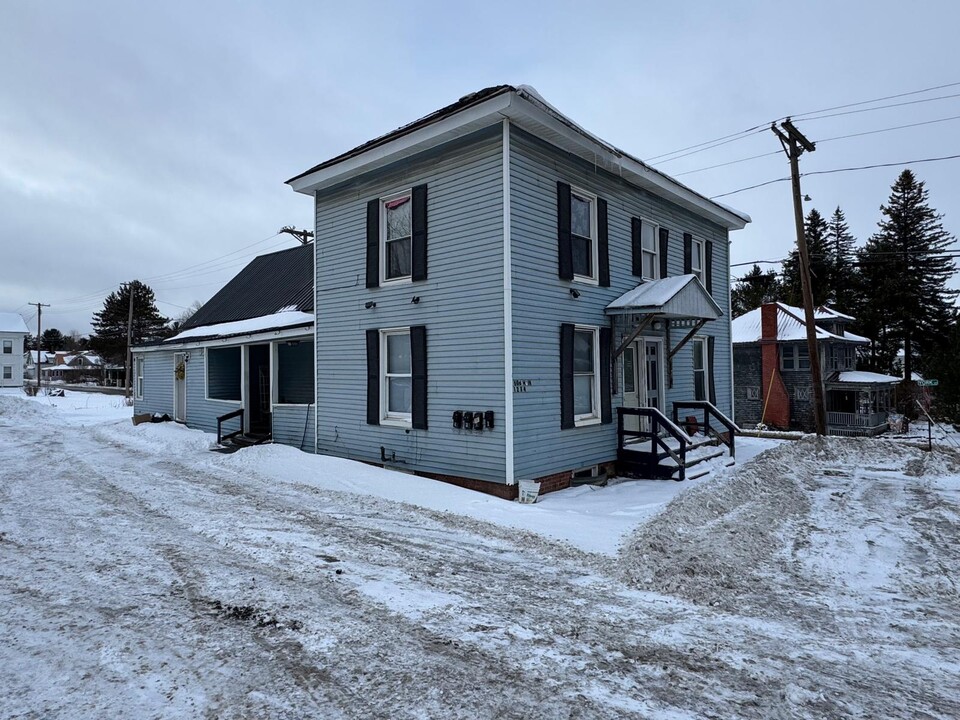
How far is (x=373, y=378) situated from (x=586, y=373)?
170 inches

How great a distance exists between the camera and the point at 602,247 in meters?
11.2

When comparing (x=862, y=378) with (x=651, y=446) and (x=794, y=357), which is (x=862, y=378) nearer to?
(x=794, y=357)

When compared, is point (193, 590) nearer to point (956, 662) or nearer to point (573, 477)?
point (956, 662)

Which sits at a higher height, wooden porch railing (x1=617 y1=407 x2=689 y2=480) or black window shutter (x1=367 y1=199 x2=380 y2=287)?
black window shutter (x1=367 y1=199 x2=380 y2=287)

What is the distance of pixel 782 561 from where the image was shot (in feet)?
19.9

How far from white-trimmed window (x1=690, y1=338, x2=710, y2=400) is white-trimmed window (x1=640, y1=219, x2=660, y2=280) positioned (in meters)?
2.92

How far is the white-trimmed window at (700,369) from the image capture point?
49.9ft

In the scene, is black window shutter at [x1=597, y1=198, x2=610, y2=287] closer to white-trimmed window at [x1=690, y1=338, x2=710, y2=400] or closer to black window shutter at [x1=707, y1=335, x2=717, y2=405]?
white-trimmed window at [x1=690, y1=338, x2=710, y2=400]

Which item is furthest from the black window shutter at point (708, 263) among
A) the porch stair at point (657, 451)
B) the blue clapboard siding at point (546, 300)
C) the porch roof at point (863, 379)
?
the porch roof at point (863, 379)

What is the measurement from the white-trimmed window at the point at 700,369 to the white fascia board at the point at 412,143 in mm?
9056

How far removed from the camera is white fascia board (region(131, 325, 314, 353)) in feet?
44.1

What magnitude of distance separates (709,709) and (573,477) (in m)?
7.25

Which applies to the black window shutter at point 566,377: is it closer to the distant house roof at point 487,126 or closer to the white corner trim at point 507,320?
the white corner trim at point 507,320

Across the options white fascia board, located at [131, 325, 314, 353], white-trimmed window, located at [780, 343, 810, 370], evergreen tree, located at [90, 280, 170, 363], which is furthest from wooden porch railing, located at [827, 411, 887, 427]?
evergreen tree, located at [90, 280, 170, 363]
